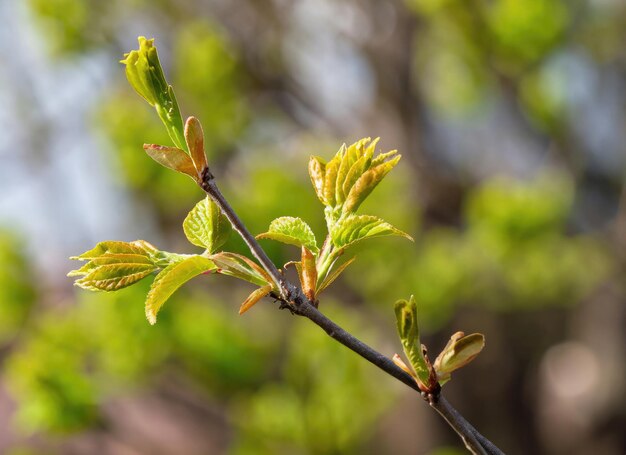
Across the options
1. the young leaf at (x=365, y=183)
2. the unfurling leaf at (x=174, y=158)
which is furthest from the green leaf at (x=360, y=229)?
the unfurling leaf at (x=174, y=158)

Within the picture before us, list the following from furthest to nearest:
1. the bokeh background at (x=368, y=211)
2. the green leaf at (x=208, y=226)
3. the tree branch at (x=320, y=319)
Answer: the bokeh background at (x=368, y=211), the green leaf at (x=208, y=226), the tree branch at (x=320, y=319)

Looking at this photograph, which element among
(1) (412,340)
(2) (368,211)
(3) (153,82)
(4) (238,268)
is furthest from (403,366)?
(2) (368,211)

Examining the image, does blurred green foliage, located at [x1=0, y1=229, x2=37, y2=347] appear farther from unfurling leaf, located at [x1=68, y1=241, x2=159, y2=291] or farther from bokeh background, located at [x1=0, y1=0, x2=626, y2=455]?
unfurling leaf, located at [x1=68, y1=241, x2=159, y2=291]

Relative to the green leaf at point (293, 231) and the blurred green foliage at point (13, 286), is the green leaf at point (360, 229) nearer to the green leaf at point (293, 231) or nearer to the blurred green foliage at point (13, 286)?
the green leaf at point (293, 231)

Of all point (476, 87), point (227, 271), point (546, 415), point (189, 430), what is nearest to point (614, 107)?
point (476, 87)

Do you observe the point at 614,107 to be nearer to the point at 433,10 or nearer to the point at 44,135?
the point at 433,10

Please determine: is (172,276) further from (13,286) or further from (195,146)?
(13,286)

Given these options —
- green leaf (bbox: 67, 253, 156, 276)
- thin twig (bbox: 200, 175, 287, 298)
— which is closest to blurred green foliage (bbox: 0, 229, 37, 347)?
green leaf (bbox: 67, 253, 156, 276)
